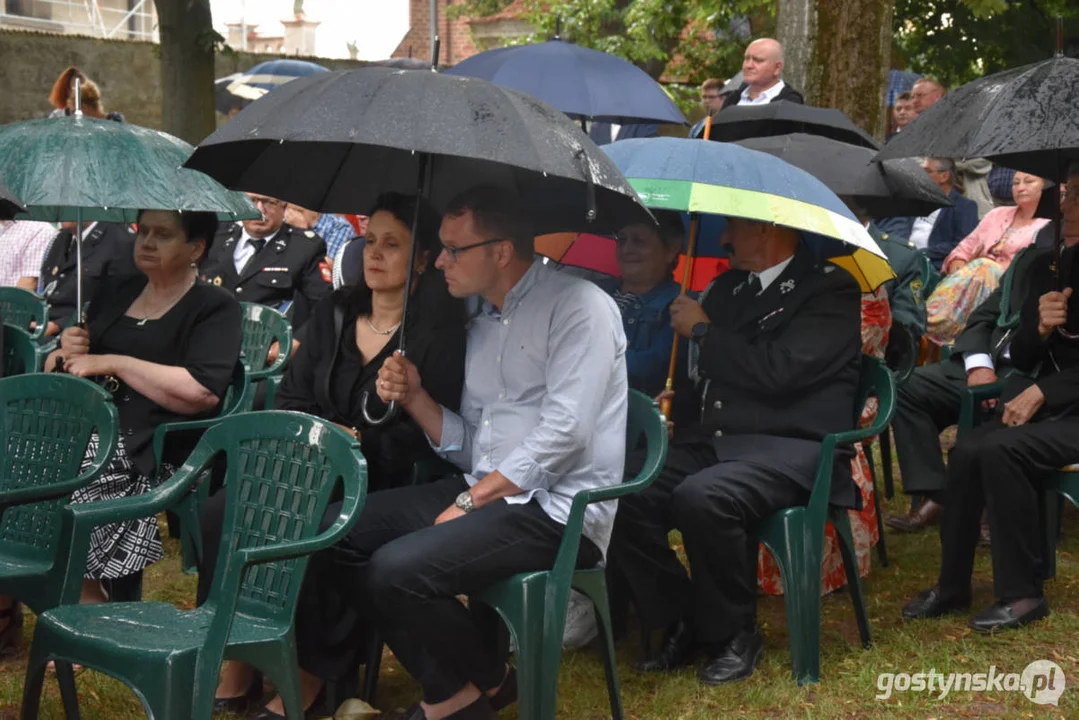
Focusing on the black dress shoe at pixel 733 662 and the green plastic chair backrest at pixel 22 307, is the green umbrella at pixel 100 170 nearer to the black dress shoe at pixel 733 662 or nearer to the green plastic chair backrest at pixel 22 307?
the black dress shoe at pixel 733 662

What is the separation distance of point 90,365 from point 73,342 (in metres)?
0.11

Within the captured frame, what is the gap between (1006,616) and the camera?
4.72 m

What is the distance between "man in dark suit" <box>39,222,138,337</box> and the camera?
24.5ft

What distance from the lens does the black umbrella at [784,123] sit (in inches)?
260

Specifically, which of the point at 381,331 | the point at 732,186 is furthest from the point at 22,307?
the point at 732,186

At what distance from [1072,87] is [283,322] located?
11.7ft

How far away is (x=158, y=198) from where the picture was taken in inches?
171

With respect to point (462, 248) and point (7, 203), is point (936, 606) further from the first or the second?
point (7, 203)

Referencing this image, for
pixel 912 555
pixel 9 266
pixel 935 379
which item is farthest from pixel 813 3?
pixel 9 266

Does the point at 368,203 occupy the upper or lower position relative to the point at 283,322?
upper

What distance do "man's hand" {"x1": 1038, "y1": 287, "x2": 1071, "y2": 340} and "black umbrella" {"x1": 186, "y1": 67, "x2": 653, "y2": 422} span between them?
183cm

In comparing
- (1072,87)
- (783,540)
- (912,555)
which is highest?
(1072,87)

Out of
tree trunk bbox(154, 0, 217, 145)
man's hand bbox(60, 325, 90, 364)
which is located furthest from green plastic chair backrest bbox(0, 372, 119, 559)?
tree trunk bbox(154, 0, 217, 145)

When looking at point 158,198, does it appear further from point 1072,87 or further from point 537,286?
point 1072,87
